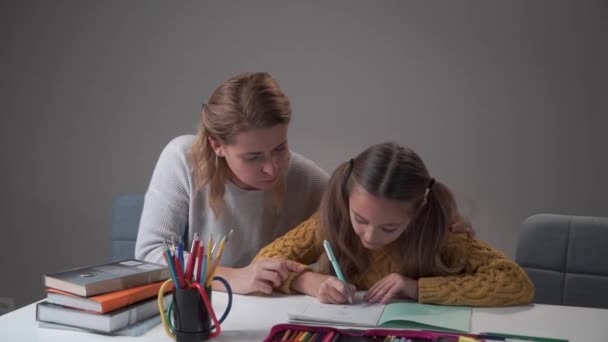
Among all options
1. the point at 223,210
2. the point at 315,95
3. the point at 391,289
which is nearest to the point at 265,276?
the point at 391,289

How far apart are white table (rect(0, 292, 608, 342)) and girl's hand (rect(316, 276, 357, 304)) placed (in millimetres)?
46

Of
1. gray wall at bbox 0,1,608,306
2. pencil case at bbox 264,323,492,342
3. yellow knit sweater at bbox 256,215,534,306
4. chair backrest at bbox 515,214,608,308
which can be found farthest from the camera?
gray wall at bbox 0,1,608,306

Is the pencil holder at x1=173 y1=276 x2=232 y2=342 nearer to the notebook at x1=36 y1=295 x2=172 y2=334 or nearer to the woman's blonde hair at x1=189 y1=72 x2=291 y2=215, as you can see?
→ the notebook at x1=36 y1=295 x2=172 y2=334

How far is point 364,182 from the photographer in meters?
1.55

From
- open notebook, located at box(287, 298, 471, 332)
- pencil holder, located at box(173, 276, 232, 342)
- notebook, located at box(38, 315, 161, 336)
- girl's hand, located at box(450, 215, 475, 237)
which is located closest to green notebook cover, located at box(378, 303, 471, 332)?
open notebook, located at box(287, 298, 471, 332)

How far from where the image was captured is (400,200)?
1522 mm

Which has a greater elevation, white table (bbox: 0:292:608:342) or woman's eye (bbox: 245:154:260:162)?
woman's eye (bbox: 245:154:260:162)

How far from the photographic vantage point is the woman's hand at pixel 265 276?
1553mm

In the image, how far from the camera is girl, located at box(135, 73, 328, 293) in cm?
167

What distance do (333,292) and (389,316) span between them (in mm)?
169

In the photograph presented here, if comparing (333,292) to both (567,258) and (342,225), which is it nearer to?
(342,225)

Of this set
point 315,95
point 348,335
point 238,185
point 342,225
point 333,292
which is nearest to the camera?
point 348,335

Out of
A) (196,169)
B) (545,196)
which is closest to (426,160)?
(545,196)

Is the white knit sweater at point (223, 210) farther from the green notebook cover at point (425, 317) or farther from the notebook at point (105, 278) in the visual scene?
the green notebook cover at point (425, 317)
